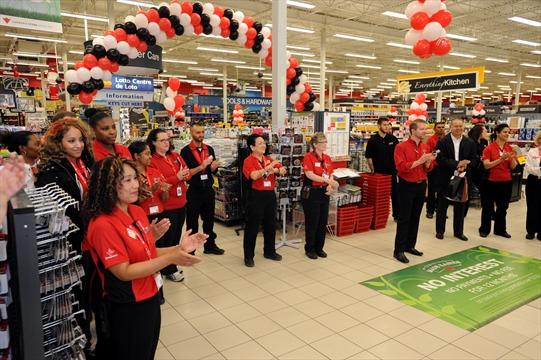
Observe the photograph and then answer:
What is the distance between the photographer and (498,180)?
19.8ft

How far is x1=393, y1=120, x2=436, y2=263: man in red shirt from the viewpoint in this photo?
490 cm

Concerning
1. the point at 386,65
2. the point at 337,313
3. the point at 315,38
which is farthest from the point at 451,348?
the point at 386,65

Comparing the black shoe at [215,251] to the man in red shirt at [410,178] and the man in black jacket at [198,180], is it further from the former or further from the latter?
the man in red shirt at [410,178]

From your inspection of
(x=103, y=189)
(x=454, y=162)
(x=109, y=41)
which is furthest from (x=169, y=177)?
(x=454, y=162)

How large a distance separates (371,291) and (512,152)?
11.7ft

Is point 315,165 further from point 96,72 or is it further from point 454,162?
point 96,72

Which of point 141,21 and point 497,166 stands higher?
point 141,21

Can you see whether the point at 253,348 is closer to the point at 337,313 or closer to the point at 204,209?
the point at 337,313

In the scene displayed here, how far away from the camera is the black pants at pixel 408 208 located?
4.93 metres

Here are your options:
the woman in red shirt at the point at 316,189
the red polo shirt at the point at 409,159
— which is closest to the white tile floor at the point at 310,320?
the woman in red shirt at the point at 316,189

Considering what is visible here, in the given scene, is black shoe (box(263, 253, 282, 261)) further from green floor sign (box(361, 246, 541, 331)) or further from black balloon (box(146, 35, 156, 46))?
black balloon (box(146, 35, 156, 46))

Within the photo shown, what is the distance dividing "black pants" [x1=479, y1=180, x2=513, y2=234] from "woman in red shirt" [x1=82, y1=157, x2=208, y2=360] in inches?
222

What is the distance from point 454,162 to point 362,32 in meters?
12.8

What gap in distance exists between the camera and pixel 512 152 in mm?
5941
